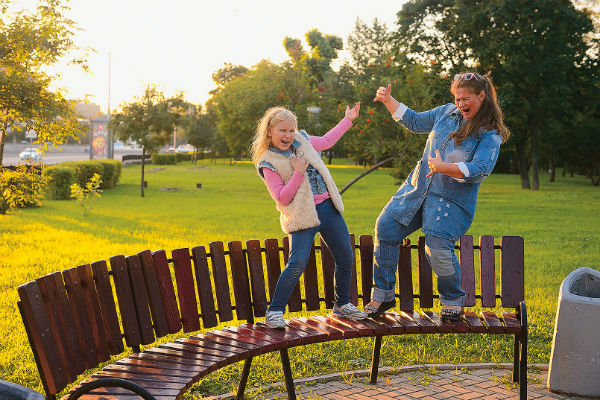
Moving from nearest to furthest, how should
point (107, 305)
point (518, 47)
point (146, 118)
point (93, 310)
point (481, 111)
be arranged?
1. point (93, 310)
2. point (107, 305)
3. point (481, 111)
4. point (146, 118)
5. point (518, 47)

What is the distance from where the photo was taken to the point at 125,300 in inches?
161

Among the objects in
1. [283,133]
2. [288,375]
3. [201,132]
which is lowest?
[288,375]

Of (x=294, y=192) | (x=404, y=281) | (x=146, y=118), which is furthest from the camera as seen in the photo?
(x=146, y=118)

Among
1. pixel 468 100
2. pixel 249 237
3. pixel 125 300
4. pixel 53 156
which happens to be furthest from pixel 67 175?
pixel 53 156

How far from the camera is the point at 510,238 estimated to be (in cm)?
519

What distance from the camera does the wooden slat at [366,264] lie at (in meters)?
5.18

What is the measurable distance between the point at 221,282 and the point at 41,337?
1.59 metres

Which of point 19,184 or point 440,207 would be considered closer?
point 440,207

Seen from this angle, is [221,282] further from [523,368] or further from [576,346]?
[576,346]

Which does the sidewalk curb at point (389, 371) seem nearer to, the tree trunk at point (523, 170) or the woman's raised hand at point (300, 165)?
the woman's raised hand at point (300, 165)

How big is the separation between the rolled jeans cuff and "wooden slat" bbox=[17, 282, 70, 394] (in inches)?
86.9

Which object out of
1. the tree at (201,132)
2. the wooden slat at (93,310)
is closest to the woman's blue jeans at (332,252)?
the wooden slat at (93,310)

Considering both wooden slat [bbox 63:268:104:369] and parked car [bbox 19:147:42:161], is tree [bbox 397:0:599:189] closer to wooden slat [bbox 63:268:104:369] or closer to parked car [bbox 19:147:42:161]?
parked car [bbox 19:147:42:161]

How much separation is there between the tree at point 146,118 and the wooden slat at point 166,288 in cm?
2315
